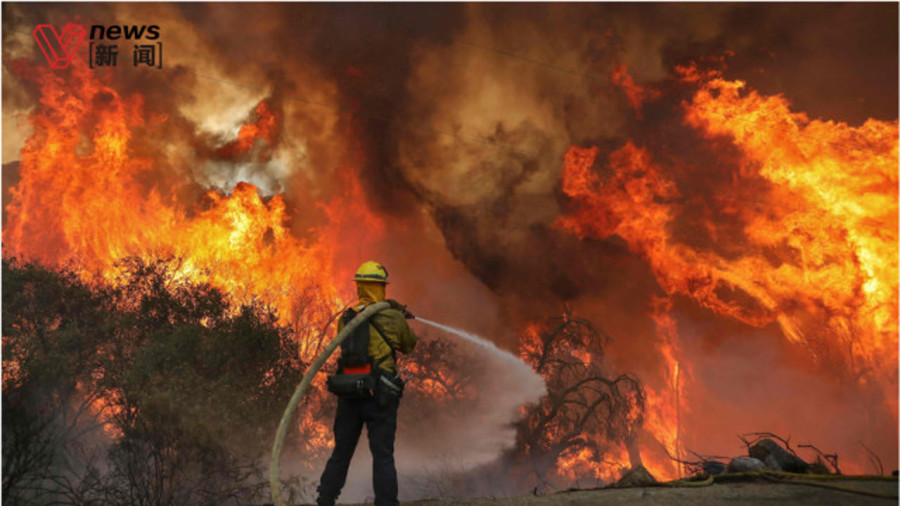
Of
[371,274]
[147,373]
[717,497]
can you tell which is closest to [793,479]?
[717,497]

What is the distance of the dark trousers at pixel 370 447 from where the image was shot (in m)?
6.78

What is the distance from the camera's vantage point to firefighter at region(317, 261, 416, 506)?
6875mm

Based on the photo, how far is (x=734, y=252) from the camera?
79.9 feet

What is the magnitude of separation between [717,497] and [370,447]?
13.6ft

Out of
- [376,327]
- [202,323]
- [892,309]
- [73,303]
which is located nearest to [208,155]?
→ [73,303]

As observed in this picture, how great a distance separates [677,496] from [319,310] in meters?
18.7

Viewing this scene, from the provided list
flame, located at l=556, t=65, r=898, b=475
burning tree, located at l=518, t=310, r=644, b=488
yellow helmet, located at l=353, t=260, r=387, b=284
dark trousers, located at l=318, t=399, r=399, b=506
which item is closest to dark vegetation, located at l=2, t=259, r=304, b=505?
dark trousers, located at l=318, t=399, r=399, b=506

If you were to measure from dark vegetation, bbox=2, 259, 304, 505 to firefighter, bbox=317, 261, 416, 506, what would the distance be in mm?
4623

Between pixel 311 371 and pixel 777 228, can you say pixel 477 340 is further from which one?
pixel 777 228

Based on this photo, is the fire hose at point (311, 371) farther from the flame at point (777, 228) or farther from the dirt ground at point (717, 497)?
the flame at point (777, 228)

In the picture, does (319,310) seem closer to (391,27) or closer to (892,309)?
(391,27)

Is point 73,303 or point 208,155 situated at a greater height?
point 208,155

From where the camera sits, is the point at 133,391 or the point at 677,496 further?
the point at 133,391

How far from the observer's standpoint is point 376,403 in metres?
7.02
